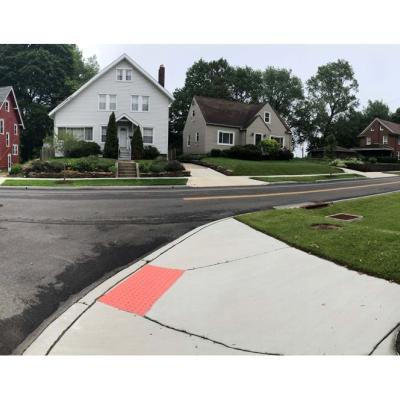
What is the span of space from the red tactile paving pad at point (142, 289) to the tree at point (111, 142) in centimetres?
2100

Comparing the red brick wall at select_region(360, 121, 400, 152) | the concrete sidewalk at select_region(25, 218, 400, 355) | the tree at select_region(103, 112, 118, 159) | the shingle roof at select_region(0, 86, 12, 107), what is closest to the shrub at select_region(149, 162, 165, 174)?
the tree at select_region(103, 112, 118, 159)

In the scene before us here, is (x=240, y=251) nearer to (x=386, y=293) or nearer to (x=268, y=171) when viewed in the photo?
(x=386, y=293)

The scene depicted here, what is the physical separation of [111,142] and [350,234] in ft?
71.6

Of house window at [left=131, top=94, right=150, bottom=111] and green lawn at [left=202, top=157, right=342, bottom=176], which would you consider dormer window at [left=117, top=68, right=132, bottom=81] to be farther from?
green lawn at [left=202, top=157, right=342, bottom=176]

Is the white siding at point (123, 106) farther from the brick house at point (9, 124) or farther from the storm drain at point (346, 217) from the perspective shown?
the storm drain at point (346, 217)

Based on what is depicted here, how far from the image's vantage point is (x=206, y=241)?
6824 millimetres

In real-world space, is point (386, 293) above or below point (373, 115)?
below

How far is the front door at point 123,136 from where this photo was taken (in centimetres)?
2784

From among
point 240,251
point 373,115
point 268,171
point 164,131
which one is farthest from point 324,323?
point 373,115

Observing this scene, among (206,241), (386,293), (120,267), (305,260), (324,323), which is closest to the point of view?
(324,323)

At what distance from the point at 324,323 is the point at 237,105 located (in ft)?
100

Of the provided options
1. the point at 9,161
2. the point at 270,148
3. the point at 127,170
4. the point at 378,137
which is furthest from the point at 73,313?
the point at 378,137

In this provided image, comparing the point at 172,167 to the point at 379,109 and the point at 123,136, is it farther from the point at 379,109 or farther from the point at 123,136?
the point at 379,109

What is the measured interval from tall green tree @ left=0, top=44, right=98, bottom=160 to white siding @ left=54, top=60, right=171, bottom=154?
15.6m
